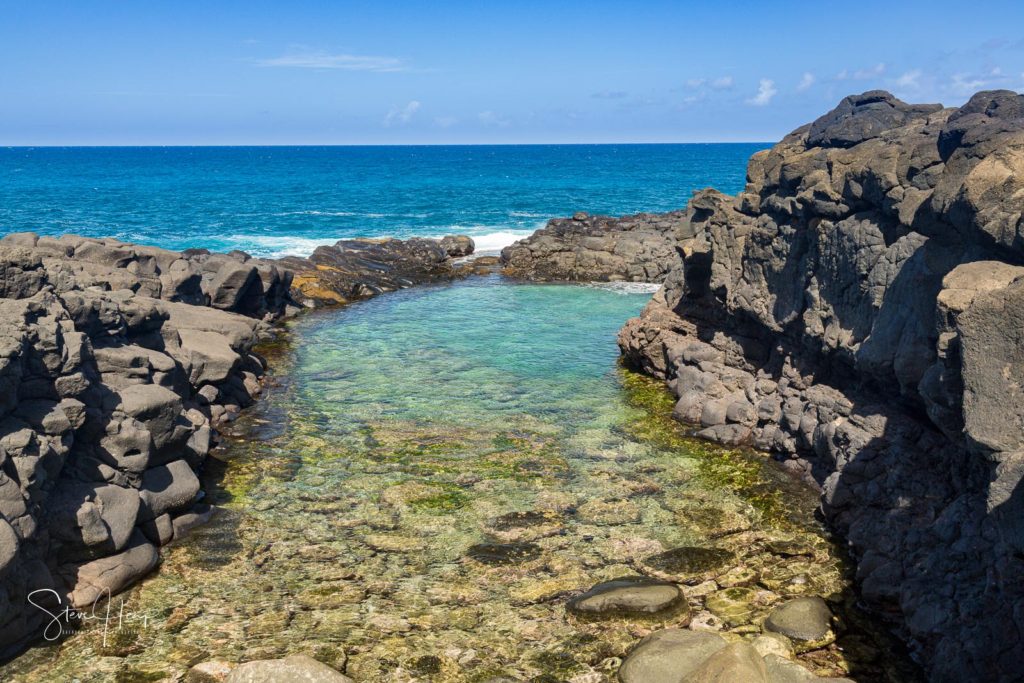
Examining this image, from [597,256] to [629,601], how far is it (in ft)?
126

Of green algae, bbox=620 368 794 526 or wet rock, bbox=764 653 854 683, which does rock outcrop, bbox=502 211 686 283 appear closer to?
green algae, bbox=620 368 794 526

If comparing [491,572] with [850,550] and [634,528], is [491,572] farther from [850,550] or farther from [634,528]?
[850,550]

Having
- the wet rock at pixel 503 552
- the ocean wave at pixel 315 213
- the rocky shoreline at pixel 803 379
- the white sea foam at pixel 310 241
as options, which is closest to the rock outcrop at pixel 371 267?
the white sea foam at pixel 310 241

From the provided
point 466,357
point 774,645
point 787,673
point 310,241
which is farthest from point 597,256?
point 787,673

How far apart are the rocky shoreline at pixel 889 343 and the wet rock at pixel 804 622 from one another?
110 centimetres

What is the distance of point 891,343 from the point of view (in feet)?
53.5

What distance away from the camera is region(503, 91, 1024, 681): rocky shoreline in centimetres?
1107

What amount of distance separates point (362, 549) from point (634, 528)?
5.24 meters

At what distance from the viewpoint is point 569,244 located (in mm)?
53062

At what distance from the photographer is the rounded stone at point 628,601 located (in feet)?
44.8

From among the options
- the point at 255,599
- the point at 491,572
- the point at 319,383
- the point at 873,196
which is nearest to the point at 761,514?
the point at 491,572

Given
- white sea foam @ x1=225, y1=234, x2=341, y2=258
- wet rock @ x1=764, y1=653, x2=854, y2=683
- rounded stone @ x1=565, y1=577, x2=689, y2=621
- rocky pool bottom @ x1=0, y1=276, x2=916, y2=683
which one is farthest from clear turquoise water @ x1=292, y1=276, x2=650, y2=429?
white sea foam @ x1=225, y1=234, x2=341, y2=258

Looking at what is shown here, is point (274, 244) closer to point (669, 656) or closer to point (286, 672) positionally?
point (286, 672)

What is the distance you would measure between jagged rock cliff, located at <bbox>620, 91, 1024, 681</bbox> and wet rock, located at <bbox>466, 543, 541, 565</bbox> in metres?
5.73
